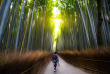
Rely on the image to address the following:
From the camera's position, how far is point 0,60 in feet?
4.92

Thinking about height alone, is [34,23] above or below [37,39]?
above

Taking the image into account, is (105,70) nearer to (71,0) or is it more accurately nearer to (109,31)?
(109,31)

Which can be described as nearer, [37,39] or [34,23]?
[34,23]

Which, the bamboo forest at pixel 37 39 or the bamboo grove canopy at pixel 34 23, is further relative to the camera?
the bamboo grove canopy at pixel 34 23

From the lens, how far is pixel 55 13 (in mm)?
13391

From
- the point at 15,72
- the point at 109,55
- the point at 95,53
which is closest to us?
the point at 15,72

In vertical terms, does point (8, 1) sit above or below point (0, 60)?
above

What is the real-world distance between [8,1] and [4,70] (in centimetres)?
148

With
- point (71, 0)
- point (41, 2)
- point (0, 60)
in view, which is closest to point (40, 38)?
point (41, 2)

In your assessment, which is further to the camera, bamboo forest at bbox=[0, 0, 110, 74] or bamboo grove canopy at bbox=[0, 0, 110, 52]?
bamboo grove canopy at bbox=[0, 0, 110, 52]

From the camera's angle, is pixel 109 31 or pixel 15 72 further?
pixel 109 31

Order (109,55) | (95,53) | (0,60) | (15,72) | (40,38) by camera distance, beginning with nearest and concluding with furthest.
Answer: (0,60) → (15,72) → (109,55) → (95,53) → (40,38)

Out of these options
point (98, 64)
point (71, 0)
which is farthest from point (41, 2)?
point (98, 64)

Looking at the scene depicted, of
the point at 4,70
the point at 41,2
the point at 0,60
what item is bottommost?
the point at 4,70
